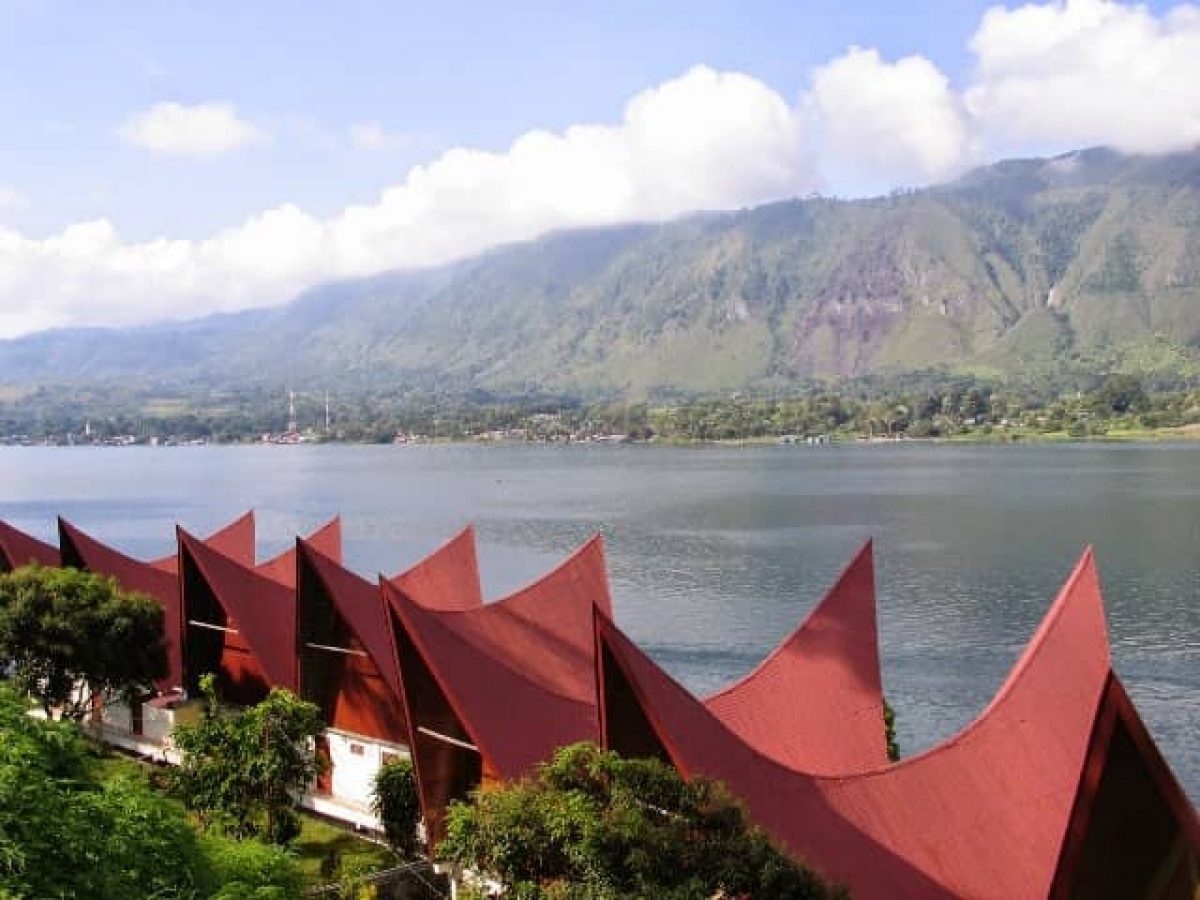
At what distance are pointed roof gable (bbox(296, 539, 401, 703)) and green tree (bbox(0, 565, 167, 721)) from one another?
343 cm

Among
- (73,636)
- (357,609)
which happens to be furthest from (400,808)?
(73,636)

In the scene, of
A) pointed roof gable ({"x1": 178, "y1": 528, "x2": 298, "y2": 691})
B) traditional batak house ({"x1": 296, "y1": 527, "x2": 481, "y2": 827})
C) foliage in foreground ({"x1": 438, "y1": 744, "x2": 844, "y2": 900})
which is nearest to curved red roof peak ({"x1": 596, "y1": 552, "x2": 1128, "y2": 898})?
foliage in foreground ({"x1": 438, "y1": 744, "x2": 844, "y2": 900})

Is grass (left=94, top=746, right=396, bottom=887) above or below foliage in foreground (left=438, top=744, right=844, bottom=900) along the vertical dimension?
below

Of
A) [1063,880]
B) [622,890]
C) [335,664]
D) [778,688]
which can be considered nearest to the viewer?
[622,890]

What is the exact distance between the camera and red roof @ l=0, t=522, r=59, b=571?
85.9 feet

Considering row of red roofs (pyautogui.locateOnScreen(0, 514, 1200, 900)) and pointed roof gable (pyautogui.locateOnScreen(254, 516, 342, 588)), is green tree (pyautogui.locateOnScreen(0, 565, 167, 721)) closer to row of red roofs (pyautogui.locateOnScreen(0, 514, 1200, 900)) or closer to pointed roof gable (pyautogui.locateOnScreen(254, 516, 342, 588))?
row of red roofs (pyautogui.locateOnScreen(0, 514, 1200, 900))

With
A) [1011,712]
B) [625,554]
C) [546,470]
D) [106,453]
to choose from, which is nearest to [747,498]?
[625,554]

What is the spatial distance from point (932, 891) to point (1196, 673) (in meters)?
25.1

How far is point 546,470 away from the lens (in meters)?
126

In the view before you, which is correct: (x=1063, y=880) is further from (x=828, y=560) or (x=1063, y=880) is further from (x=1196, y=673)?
(x=828, y=560)

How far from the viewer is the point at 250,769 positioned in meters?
15.6

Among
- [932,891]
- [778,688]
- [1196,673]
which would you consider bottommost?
[1196,673]

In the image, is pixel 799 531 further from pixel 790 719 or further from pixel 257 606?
pixel 790 719

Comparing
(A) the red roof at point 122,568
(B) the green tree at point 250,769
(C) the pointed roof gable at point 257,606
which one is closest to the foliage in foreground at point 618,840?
(B) the green tree at point 250,769
